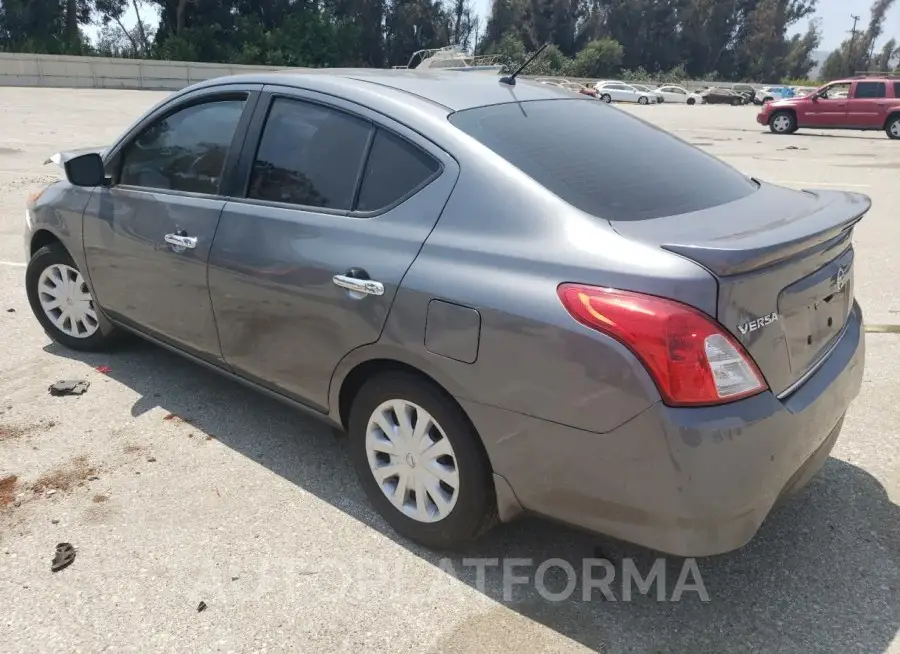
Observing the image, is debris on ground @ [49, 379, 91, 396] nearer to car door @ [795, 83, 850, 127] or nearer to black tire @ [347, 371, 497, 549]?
black tire @ [347, 371, 497, 549]

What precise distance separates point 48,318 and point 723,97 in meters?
56.9

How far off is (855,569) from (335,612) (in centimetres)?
187

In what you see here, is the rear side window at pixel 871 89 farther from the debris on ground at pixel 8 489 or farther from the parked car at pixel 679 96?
the parked car at pixel 679 96

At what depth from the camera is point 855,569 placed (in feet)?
9.13

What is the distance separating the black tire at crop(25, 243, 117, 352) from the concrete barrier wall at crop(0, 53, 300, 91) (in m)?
39.3

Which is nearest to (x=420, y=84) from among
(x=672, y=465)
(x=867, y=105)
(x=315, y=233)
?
(x=315, y=233)

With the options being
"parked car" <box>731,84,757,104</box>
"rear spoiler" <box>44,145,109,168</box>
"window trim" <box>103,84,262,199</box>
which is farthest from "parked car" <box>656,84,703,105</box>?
"window trim" <box>103,84,262,199</box>

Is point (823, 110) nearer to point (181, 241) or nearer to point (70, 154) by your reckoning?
point (70, 154)

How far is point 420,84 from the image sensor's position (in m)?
3.20

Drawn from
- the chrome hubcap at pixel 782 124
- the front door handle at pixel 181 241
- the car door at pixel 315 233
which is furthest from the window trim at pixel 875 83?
the front door handle at pixel 181 241

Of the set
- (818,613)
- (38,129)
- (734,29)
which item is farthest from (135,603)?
(734,29)

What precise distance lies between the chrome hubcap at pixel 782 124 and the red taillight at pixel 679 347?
80.2 feet

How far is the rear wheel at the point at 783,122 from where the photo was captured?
77.8 feet

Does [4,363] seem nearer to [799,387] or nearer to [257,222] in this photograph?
[257,222]
